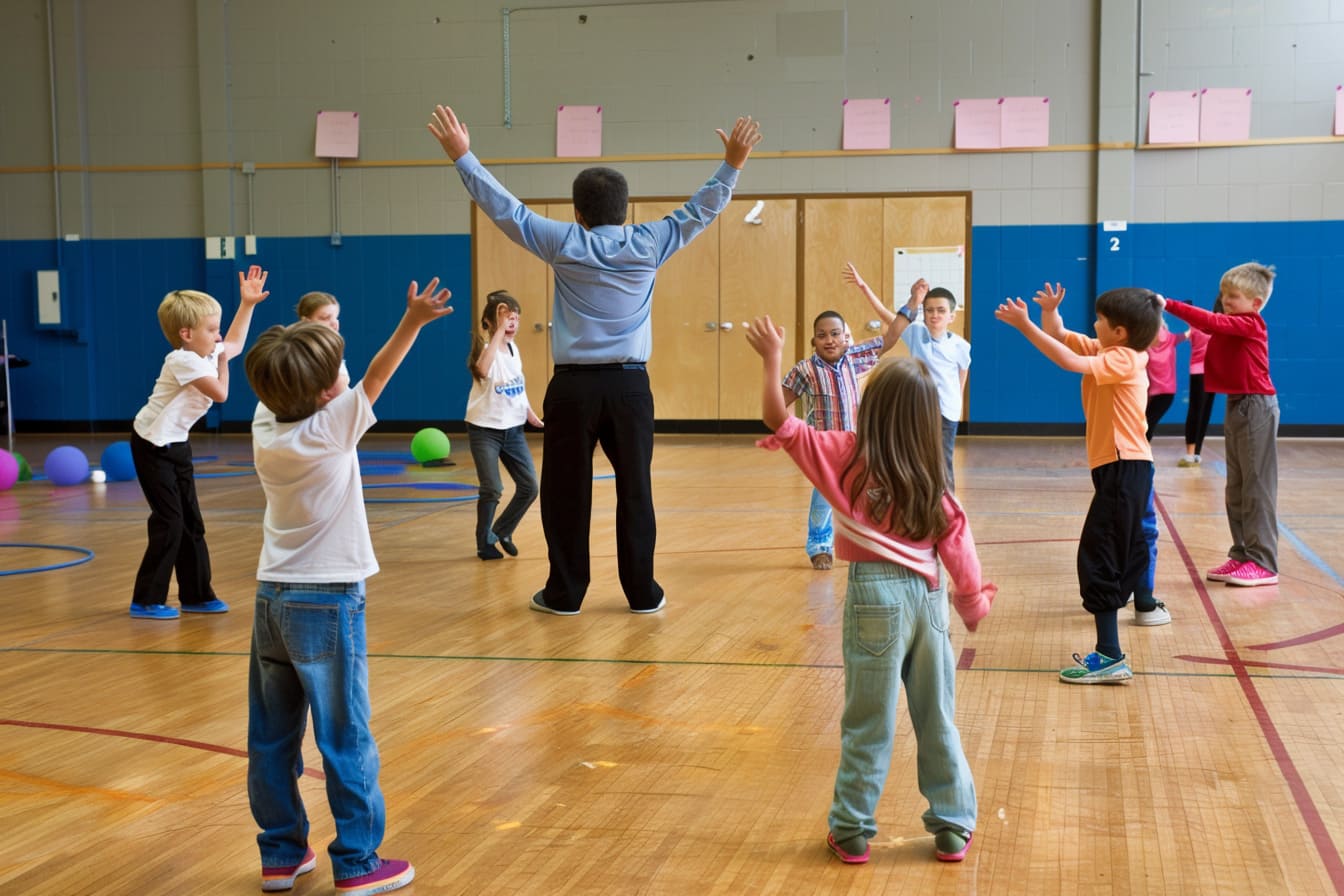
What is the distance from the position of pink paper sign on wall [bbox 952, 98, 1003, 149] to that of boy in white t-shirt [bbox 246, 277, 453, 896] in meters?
11.6

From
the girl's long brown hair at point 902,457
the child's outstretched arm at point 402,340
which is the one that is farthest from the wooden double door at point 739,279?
the child's outstretched arm at point 402,340

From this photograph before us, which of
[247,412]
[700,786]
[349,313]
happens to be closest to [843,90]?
[349,313]

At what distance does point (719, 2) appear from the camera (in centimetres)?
1358

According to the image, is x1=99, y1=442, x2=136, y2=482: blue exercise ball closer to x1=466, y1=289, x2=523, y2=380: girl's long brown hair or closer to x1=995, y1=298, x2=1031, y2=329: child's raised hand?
x1=466, y1=289, x2=523, y2=380: girl's long brown hair

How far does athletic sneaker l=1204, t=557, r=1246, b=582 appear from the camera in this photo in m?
5.45

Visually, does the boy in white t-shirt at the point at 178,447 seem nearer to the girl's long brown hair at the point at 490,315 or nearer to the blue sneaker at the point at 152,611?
the blue sneaker at the point at 152,611

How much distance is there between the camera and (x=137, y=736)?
3.44 m

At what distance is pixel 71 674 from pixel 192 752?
1.08 meters

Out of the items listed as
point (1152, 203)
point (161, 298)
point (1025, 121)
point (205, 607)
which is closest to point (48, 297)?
point (161, 298)

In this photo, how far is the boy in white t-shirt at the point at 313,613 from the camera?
95.8 inches

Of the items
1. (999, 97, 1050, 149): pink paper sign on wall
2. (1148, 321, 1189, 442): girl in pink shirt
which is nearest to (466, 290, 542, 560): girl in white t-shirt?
(1148, 321, 1189, 442): girl in pink shirt

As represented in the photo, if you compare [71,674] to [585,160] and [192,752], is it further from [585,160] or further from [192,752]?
[585,160]

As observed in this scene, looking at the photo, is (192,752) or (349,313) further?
(349,313)

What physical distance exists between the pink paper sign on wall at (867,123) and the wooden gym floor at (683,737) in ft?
26.0
